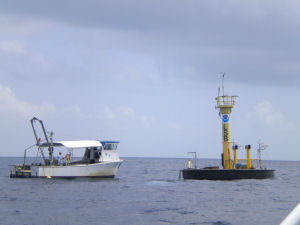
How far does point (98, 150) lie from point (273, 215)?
1167 inches

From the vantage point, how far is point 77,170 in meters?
45.6

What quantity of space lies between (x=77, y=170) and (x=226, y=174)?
16.4m

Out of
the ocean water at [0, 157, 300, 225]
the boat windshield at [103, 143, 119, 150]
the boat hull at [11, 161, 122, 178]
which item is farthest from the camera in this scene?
the boat windshield at [103, 143, 119, 150]

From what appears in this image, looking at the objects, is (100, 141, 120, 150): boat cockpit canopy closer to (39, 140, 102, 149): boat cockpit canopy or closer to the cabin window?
the cabin window

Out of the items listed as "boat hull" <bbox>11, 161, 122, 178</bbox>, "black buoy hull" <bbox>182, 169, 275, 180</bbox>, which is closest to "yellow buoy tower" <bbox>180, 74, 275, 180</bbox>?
"black buoy hull" <bbox>182, 169, 275, 180</bbox>

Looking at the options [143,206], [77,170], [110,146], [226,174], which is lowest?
[143,206]

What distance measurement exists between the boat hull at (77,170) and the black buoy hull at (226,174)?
966 cm

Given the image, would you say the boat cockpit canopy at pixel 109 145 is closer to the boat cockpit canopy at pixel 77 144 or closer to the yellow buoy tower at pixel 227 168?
the boat cockpit canopy at pixel 77 144

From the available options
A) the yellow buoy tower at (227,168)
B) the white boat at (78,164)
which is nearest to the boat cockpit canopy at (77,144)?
the white boat at (78,164)

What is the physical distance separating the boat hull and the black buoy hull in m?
9.66

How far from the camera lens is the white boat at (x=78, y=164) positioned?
46.0 m

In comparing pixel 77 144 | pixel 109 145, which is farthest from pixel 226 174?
pixel 77 144

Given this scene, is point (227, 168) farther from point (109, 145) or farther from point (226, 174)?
point (109, 145)

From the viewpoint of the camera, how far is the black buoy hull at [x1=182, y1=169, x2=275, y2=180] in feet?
136
